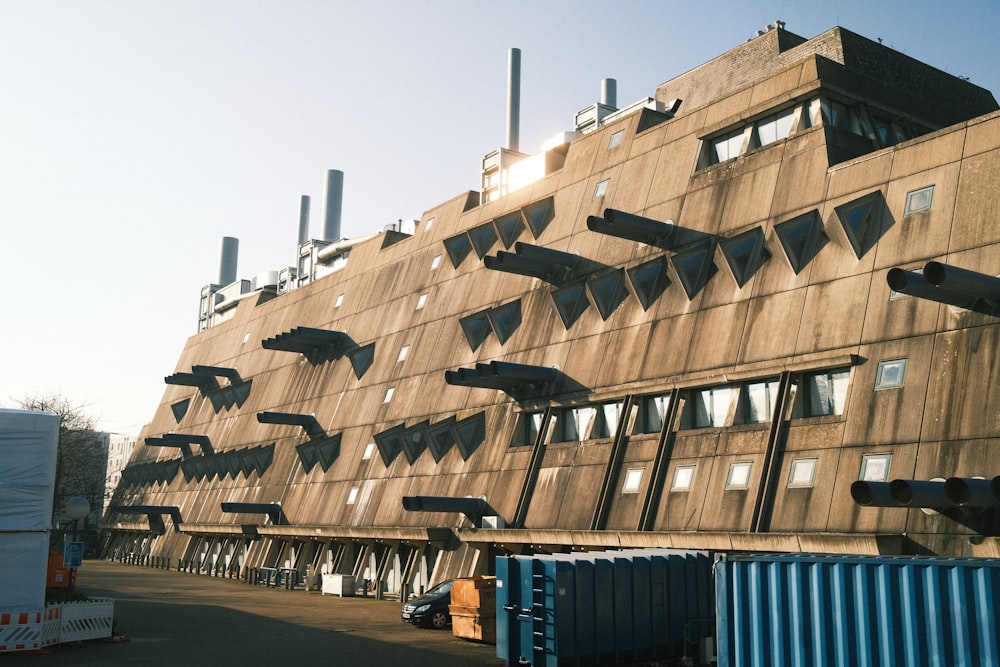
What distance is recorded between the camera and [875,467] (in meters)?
21.4

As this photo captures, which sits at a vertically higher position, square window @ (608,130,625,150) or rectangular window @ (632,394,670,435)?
square window @ (608,130,625,150)

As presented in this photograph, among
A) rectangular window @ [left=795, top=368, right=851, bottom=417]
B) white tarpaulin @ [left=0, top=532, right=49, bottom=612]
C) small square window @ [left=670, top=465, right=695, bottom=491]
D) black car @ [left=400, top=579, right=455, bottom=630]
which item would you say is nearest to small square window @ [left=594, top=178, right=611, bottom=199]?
small square window @ [left=670, top=465, right=695, bottom=491]

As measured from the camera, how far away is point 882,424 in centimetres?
2178

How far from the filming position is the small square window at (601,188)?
3525 centimetres

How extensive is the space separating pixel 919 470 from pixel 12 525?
850 inches

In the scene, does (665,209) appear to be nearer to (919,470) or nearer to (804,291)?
(804,291)

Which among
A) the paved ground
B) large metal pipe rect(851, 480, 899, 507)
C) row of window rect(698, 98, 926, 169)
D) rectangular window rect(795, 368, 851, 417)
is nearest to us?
large metal pipe rect(851, 480, 899, 507)

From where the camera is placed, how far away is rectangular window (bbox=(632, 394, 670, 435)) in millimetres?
28453

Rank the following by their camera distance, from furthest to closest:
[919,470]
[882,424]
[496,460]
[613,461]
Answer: [496,460], [613,461], [882,424], [919,470]

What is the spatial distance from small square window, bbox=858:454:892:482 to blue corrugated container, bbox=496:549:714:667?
187 inches

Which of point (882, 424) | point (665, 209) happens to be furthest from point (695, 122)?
point (882, 424)

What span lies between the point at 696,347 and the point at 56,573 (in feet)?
69.5

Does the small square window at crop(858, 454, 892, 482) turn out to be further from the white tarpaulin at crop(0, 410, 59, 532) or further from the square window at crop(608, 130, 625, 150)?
the white tarpaulin at crop(0, 410, 59, 532)

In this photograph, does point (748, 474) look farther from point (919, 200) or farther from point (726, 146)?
point (726, 146)
